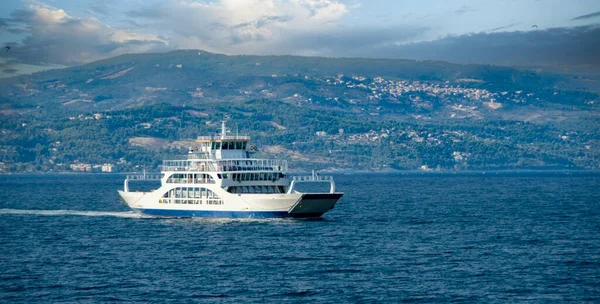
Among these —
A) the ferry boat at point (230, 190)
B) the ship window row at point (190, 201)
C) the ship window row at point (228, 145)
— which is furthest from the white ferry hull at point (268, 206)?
the ship window row at point (228, 145)

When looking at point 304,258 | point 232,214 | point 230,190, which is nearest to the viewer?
point 304,258

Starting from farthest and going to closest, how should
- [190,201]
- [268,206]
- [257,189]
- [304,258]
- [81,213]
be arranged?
[81,213]
[190,201]
[257,189]
[268,206]
[304,258]

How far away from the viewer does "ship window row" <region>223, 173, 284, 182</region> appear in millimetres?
100387

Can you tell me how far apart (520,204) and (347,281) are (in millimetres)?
84430

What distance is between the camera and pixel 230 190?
9988cm

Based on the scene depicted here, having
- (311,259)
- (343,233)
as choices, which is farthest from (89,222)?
(311,259)

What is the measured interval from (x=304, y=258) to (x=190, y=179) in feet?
107

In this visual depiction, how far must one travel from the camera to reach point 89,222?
106688 millimetres

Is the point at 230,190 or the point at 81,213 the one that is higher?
the point at 230,190

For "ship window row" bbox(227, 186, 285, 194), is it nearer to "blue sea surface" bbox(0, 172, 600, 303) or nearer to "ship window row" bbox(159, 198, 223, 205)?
"ship window row" bbox(159, 198, 223, 205)

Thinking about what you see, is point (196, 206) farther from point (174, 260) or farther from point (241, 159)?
point (174, 260)

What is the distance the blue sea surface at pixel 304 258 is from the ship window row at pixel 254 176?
4.87 m

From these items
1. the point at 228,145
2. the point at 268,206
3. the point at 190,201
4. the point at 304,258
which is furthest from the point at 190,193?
the point at 304,258

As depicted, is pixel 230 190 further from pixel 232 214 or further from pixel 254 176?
pixel 254 176
